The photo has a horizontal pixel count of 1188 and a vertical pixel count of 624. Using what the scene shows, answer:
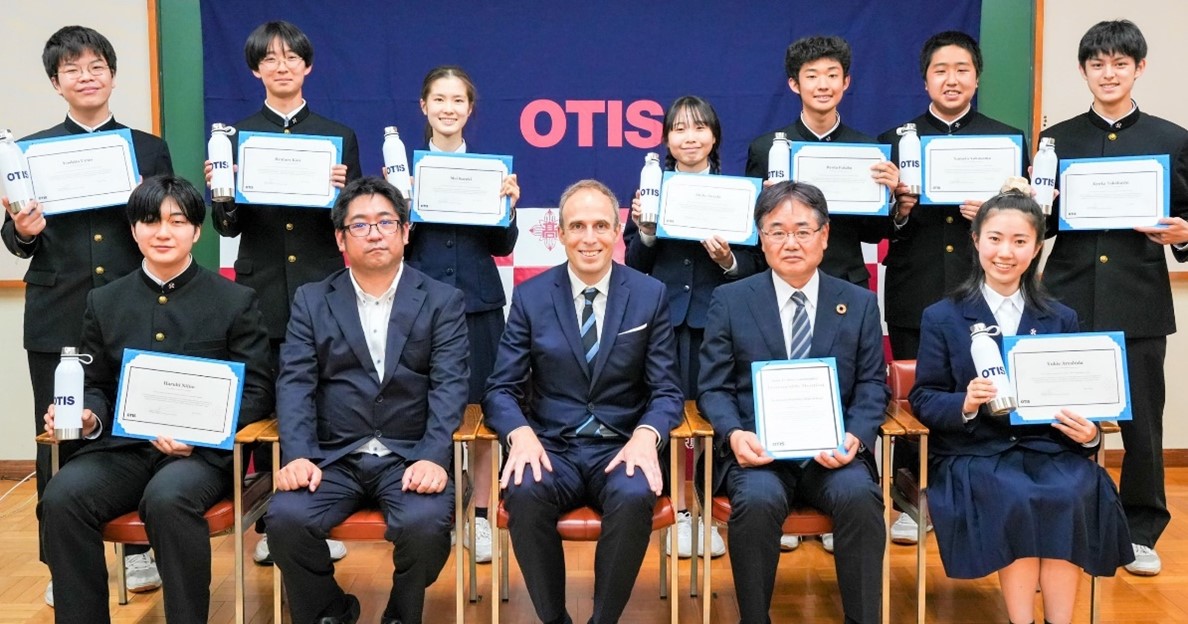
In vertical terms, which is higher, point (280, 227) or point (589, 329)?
point (280, 227)

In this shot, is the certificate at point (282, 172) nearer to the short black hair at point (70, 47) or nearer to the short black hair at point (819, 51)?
the short black hair at point (70, 47)

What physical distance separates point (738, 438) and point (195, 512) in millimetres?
1768

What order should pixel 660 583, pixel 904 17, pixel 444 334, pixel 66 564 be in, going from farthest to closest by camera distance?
pixel 904 17
pixel 660 583
pixel 444 334
pixel 66 564

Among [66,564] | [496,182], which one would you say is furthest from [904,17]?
[66,564]

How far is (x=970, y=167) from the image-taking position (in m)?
4.09

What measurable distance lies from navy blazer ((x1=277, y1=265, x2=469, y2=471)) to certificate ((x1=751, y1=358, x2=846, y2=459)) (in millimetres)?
1030

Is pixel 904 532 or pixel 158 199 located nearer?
pixel 158 199

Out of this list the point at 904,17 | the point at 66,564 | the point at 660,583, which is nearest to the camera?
the point at 66,564

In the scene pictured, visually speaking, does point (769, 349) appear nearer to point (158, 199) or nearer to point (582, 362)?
point (582, 362)

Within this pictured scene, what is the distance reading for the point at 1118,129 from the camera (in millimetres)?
4195

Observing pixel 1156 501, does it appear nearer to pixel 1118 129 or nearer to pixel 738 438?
pixel 1118 129

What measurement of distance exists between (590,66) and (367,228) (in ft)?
7.39

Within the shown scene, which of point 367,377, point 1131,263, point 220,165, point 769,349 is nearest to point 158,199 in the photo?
point 220,165

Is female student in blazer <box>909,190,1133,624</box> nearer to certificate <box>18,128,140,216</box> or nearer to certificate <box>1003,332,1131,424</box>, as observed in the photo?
certificate <box>1003,332,1131,424</box>
